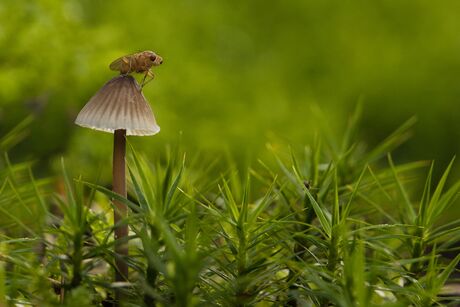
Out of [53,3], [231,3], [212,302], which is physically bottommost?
[212,302]


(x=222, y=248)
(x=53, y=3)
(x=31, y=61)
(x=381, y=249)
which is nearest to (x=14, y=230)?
(x=222, y=248)

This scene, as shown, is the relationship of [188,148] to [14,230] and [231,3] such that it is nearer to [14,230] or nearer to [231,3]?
[231,3]

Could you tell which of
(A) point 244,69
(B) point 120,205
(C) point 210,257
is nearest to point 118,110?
(B) point 120,205

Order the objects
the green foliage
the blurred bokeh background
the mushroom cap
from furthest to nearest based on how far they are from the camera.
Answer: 1. the blurred bokeh background
2. the mushroom cap
3. the green foliage

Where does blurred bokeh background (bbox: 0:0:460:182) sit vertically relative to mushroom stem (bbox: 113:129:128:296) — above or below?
above

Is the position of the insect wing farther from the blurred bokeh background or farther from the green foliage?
the blurred bokeh background

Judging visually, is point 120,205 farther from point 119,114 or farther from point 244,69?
point 244,69

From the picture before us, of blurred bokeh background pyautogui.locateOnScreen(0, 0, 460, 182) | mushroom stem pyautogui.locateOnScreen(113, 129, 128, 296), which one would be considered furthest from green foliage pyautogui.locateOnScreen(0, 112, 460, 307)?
blurred bokeh background pyautogui.locateOnScreen(0, 0, 460, 182)
